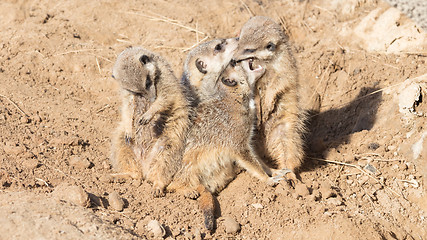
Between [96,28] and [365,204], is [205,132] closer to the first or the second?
[365,204]

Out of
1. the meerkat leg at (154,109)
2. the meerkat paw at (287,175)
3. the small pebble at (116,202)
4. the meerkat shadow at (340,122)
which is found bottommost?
the meerkat shadow at (340,122)

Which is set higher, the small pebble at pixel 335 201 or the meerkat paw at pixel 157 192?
the meerkat paw at pixel 157 192

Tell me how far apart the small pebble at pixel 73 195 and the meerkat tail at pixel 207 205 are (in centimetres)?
103

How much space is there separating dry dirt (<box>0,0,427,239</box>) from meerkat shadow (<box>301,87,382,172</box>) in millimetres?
20

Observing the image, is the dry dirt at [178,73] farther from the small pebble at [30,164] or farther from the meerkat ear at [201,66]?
the meerkat ear at [201,66]

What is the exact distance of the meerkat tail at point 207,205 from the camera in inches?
161

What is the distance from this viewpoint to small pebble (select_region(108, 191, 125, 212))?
13.1 ft

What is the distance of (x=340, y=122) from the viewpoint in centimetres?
670

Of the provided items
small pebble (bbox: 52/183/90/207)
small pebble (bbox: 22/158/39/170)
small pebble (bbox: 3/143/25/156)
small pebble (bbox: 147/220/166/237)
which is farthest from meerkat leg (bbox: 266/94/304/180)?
small pebble (bbox: 3/143/25/156)

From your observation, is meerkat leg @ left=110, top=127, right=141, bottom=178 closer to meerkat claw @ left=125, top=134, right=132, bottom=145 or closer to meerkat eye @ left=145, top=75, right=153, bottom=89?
meerkat claw @ left=125, top=134, right=132, bottom=145

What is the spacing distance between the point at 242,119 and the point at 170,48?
2.94 meters

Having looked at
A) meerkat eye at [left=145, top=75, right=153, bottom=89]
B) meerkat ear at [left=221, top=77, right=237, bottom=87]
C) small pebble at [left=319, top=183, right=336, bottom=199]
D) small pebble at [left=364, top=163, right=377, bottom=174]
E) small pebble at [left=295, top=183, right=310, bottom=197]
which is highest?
meerkat eye at [left=145, top=75, right=153, bottom=89]

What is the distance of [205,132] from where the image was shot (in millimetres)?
4895

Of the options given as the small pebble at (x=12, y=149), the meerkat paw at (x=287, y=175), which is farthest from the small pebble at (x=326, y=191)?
the small pebble at (x=12, y=149)
